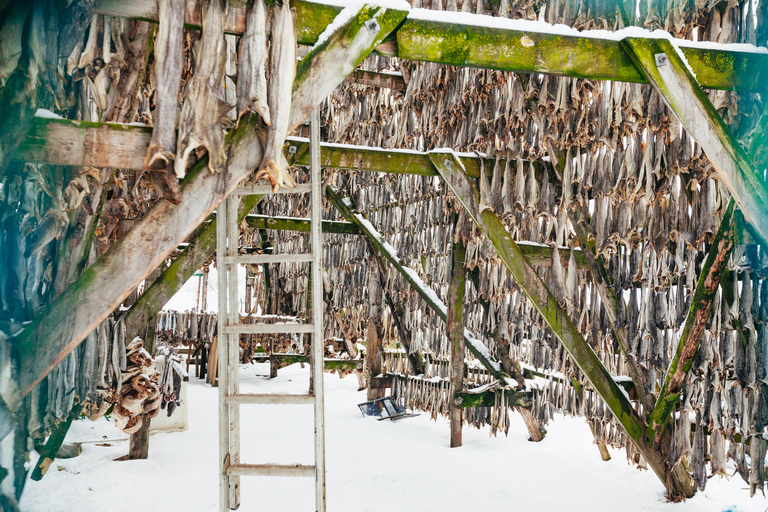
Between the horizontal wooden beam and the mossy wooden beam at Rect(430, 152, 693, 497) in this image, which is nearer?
the mossy wooden beam at Rect(430, 152, 693, 497)

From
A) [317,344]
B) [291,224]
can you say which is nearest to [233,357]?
[317,344]

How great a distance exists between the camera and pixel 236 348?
137 inches

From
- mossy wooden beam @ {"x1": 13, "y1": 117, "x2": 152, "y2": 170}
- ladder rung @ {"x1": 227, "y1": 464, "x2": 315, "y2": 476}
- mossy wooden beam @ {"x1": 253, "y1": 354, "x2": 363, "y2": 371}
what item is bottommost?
mossy wooden beam @ {"x1": 253, "y1": 354, "x2": 363, "y2": 371}

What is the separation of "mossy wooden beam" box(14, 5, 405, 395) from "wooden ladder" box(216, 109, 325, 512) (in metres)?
1.00

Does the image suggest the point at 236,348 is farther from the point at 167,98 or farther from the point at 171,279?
the point at 171,279

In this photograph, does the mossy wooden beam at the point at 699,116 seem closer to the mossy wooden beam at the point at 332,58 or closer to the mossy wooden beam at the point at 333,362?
the mossy wooden beam at the point at 332,58

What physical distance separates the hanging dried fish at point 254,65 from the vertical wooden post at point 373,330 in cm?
607

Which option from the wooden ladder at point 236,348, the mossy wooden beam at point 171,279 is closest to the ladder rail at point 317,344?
the wooden ladder at point 236,348

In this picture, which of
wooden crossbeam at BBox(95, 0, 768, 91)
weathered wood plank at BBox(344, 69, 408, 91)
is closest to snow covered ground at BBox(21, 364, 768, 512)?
wooden crossbeam at BBox(95, 0, 768, 91)

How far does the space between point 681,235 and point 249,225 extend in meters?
5.69

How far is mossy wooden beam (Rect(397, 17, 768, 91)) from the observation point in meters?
2.58

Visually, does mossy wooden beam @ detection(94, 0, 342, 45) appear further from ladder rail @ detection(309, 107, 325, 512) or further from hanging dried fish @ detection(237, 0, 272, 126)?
ladder rail @ detection(309, 107, 325, 512)

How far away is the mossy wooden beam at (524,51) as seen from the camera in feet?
8.45

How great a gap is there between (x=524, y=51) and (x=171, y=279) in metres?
3.74
